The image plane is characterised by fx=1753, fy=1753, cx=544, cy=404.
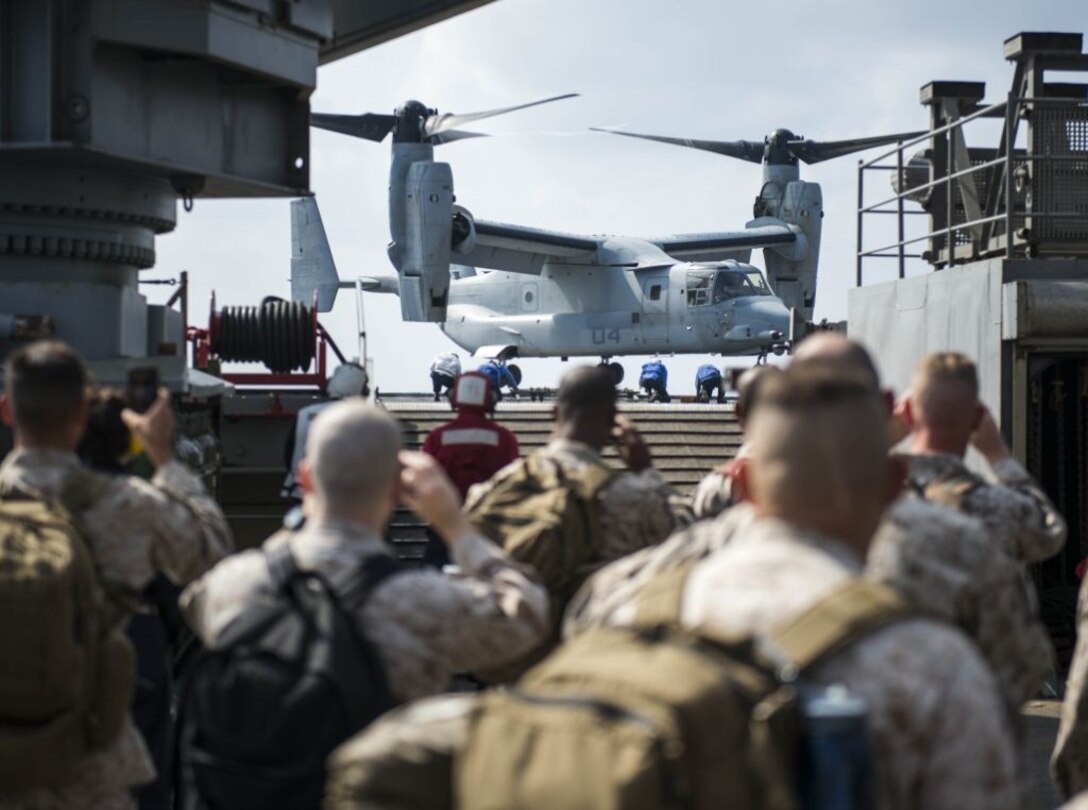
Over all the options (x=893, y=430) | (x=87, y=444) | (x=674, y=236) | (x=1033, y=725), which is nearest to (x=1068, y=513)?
(x=1033, y=725)

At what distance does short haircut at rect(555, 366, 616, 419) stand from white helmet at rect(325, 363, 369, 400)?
20.0 feet

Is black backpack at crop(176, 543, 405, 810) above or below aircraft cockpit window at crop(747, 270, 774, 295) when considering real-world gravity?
below

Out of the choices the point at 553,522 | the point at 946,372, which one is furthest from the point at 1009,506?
the point at 553,522

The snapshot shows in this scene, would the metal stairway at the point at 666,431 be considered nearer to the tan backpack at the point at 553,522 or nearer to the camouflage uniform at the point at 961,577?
the tan backpack at the point at 553,522

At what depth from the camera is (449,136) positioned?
3850cm

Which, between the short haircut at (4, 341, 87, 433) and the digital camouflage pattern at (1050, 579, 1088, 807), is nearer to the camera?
the short haircut at (4, 341, 87, 433)

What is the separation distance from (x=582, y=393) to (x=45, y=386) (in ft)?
6.23

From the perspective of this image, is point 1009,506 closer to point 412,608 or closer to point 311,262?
point 412,608

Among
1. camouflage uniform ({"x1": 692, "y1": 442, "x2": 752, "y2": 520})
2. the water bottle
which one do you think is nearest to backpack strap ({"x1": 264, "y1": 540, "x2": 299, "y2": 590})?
the water bottle

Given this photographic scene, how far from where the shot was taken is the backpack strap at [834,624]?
231 centimetres

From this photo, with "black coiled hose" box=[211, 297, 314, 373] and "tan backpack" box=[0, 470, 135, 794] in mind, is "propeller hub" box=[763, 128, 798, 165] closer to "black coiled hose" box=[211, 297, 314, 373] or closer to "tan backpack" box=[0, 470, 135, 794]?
"black coiled hose" box=[211, 297, 314, 373]

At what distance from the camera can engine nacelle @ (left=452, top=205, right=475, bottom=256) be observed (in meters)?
36.8

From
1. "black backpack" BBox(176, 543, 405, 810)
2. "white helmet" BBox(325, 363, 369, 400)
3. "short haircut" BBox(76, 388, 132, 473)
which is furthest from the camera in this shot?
"white helmet" BBox(325, 363, 369, 400)

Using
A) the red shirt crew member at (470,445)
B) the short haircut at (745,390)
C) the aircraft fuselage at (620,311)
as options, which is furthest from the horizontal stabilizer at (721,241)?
the short haircut at (745,390)
